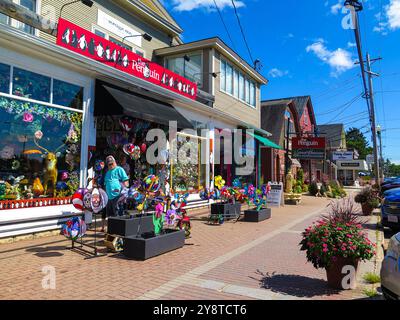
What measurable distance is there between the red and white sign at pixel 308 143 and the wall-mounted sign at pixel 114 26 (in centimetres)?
1650

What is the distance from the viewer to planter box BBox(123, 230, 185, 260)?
229 inches

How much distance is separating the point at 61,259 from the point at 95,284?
4.95 ft

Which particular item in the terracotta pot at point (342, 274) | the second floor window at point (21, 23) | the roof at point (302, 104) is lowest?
the terracotta pot at point (342, 274)

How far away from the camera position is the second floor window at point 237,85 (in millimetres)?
16422

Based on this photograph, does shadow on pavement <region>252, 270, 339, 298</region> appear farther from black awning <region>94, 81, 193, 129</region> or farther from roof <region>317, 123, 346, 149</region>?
roof <region>317, 123, 346, 149</region>

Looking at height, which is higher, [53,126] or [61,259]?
[53,126]

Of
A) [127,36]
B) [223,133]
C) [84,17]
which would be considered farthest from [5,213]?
[223,133]

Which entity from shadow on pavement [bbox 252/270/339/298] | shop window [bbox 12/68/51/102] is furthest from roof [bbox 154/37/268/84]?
shadow on pavement [bbox 252/270/339/298]

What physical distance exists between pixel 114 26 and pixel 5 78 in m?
7.27

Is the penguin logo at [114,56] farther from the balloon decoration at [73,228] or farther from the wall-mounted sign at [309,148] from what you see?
the wall-mounted sign at [309,148]

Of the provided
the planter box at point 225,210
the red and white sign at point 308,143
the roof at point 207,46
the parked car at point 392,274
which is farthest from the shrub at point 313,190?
the parked car at point 392,274

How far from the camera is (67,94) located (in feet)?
26.5

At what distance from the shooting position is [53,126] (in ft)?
25.3
